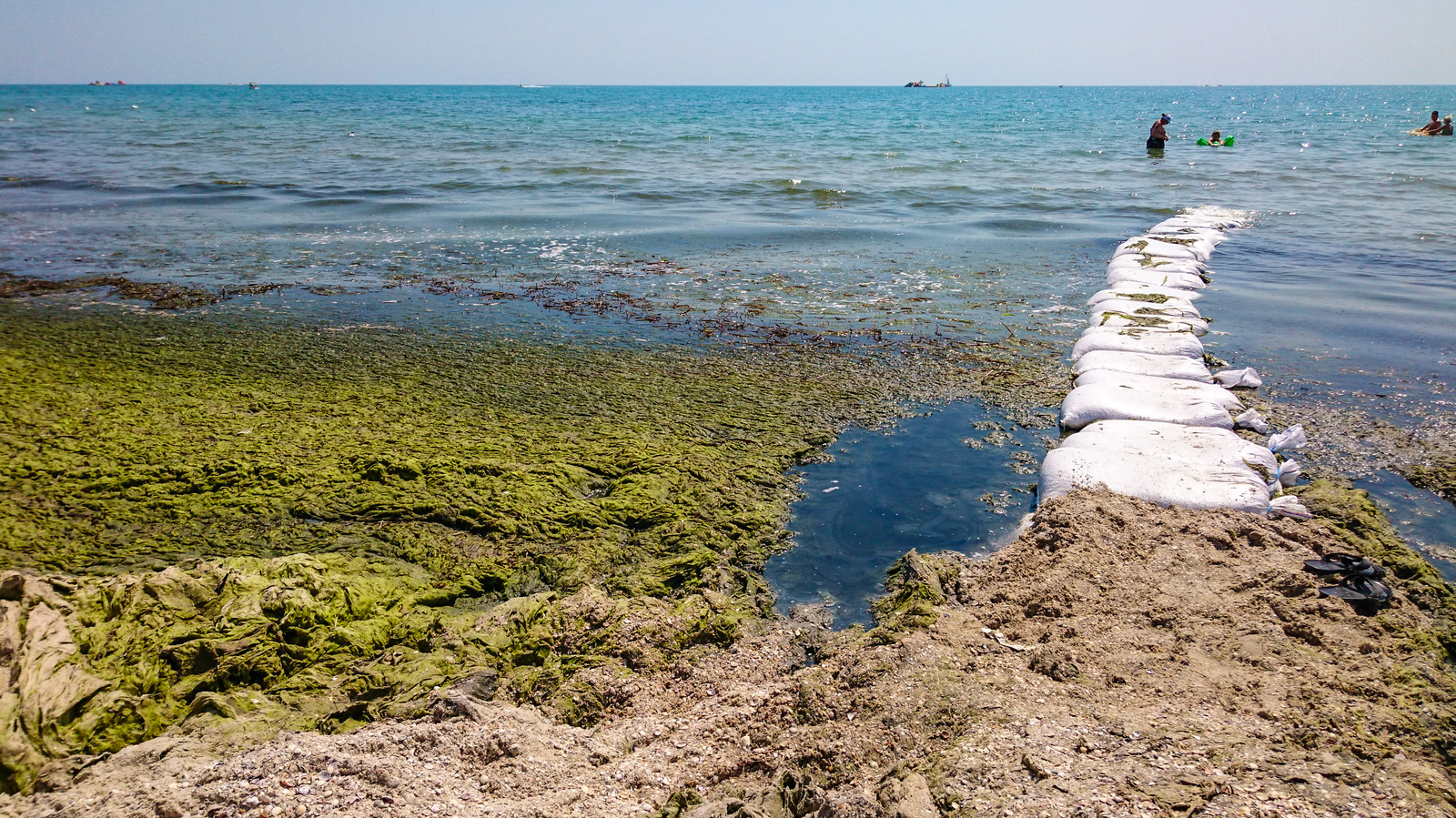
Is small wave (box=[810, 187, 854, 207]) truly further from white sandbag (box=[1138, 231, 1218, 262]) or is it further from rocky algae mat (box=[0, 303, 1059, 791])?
rocky algae mat (box=[0, 303, 1059, 791])

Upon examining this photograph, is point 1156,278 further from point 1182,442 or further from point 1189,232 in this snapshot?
point 1182,442

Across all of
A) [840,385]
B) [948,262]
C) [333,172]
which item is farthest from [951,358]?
[333,172]

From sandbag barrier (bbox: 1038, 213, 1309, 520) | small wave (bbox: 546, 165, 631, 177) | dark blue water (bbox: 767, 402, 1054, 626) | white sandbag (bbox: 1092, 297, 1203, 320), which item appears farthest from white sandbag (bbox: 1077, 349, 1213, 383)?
small wave (bbox: 546, 165, 631, 177)

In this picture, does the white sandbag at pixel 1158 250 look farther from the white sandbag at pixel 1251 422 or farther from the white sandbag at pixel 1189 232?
the white sandbag at pixel 1251 422

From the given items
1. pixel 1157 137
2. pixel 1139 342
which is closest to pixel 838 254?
pixel 1139 342

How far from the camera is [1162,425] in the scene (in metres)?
5.99

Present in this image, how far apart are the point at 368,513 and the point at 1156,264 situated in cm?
1064

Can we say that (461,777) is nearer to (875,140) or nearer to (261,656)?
(261,656)

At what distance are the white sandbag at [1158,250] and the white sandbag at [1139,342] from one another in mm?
4431

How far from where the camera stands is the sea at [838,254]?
19.4 ft

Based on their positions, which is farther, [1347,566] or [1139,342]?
[1139,342]

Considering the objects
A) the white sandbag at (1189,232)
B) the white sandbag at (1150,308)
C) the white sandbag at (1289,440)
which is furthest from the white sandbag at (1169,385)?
the white sandbag at (1189,232)

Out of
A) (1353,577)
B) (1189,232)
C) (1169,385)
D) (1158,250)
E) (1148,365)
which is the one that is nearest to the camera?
(1353,577)

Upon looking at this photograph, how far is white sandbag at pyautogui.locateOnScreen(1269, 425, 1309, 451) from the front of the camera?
592cm
